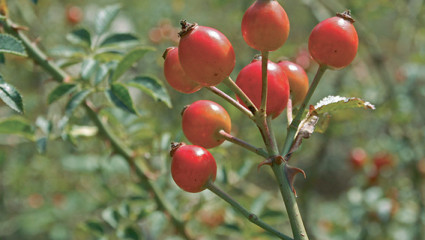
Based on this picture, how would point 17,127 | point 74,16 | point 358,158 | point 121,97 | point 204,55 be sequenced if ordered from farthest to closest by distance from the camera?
1. point 74,16
2. point 358,158
3. point 17,127
4. point 121,97
5. point 204,55

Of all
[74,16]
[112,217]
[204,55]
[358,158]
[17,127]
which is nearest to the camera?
[204,55]

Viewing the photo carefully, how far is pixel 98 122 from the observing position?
6.34 feet

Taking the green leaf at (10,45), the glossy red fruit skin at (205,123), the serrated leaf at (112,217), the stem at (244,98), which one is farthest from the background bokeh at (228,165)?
the stem at (244,98)

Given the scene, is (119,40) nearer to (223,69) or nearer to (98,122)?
(98,122)

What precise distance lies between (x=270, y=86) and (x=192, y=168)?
297 mm

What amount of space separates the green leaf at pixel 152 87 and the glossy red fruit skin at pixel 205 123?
403mm

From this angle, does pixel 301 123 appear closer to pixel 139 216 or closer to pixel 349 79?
pixel 139 216

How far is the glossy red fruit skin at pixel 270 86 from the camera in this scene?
119 cm

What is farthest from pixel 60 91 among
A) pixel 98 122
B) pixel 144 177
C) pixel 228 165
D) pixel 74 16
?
pixel 74 16

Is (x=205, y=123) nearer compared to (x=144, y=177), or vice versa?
(x=205, y=123)

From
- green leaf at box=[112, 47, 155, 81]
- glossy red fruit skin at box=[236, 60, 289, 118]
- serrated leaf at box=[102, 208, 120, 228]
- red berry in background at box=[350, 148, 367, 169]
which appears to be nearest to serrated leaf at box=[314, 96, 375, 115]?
glossy red fruit skin at box=[236, 60, 289, 118]

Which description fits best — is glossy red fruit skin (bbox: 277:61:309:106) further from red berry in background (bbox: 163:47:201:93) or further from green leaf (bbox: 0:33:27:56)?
green leaf (bbox: 0:33:27:56)

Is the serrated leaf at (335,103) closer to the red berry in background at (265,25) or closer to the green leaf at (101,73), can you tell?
the red berry in background at (265,25)

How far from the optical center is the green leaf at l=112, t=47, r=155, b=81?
1639 millimetres
